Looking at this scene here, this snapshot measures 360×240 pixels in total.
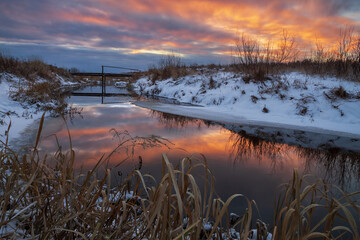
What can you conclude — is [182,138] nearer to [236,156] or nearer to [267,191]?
[236,156]

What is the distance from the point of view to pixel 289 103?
7.84m

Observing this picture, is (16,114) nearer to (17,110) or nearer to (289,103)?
(17,110)

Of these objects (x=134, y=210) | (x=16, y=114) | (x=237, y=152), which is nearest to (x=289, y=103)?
(x=237, y=152)

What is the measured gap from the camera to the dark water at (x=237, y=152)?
2908mm

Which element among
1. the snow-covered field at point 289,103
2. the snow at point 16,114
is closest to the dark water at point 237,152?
the snow at point 16,114

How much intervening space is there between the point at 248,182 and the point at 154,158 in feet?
4.82

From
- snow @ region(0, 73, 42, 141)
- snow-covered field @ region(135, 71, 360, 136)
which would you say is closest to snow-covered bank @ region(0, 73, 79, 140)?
snow @ region(0, 73, 42, 141)

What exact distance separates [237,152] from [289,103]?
4.83 metres

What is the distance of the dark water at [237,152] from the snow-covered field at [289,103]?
108 centimetres

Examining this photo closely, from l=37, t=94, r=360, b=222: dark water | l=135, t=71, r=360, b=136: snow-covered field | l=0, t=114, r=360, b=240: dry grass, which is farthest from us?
l=135, t=71, r=360, b=136: snow-covered field

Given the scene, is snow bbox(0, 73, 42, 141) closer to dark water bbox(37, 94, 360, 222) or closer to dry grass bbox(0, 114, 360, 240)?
dark water bbox(37, 94, 360, 222)

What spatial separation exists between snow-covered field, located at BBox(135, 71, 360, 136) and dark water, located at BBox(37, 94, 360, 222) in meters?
1.08

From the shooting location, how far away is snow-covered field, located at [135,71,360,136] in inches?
260

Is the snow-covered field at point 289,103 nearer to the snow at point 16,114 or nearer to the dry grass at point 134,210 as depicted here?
the snow at point 16,114
